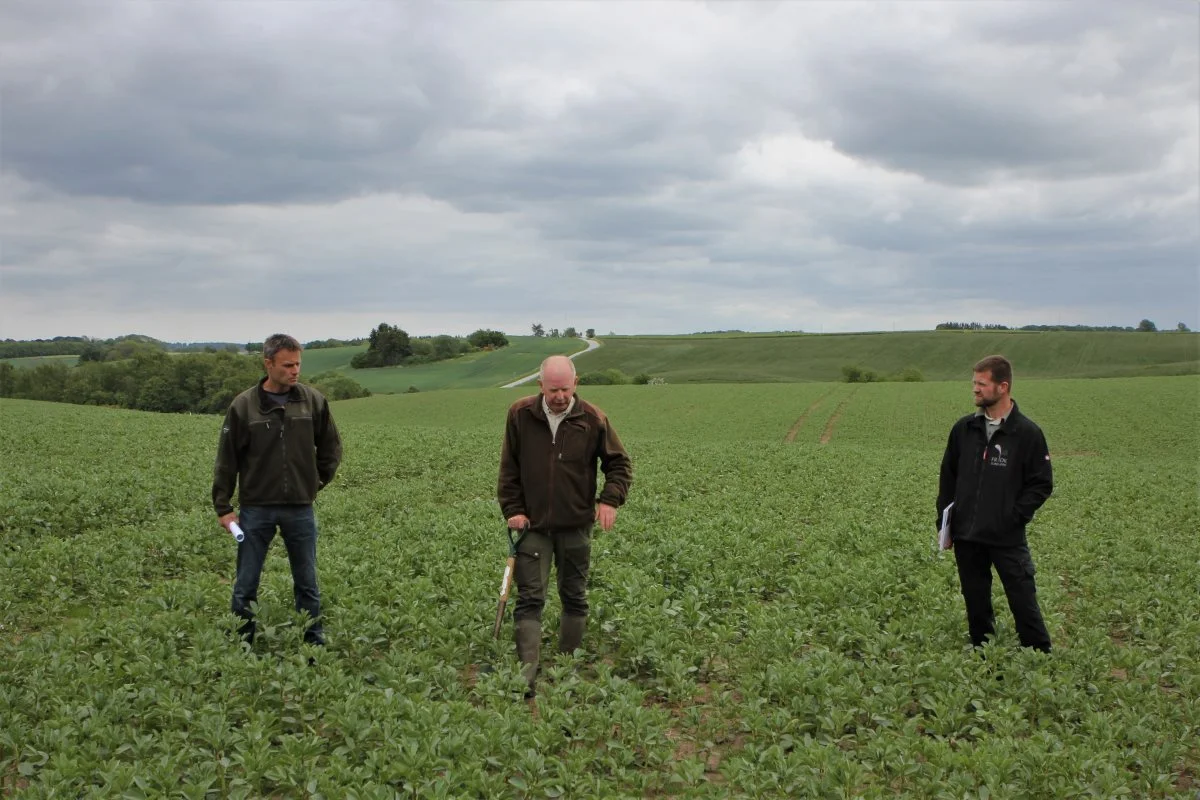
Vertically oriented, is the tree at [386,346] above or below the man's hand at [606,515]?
above

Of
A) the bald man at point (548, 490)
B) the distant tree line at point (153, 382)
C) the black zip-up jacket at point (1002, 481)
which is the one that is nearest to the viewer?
the bald man at point (548, 490)

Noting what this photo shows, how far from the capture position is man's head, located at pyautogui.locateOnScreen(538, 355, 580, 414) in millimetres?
6770

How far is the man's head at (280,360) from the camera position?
7.36m

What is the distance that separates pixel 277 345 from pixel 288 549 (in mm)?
1849

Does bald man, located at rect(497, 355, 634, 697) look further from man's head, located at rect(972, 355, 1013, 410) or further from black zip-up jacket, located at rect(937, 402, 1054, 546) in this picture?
man's head, located at rect(972, 355, 1013, 410)

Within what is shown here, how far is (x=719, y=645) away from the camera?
779cm

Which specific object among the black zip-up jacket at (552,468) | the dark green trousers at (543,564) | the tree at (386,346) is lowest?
the dark green trousers at (543,564)

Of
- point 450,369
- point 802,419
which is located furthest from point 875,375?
point 450,369

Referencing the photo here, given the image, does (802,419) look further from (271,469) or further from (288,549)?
(271,469)

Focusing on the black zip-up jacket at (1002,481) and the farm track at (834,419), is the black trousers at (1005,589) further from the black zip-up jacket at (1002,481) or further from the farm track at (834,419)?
the farm track at (834,419)

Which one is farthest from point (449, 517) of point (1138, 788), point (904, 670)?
point (1138, 788)

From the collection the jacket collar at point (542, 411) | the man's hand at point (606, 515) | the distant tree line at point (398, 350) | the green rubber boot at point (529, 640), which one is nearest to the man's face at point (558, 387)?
the jacket collar at point (542, 411)

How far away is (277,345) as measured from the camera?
7387 millimetres

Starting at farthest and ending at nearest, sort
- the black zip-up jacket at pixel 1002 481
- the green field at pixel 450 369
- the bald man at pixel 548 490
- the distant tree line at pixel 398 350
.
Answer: the distant tree line at pixel 398 350 → the green field at pixel 450 369 → the black zip-up jacket at pixel 1002 481 → the bald man at pixel 548 490
